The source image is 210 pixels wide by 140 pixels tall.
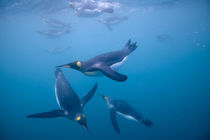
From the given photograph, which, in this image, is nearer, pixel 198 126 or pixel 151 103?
pixel 198 126

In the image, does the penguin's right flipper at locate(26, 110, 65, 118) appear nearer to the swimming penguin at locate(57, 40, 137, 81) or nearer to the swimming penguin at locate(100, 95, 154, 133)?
the swimming penguin at locate(57, 40, 137, 81)

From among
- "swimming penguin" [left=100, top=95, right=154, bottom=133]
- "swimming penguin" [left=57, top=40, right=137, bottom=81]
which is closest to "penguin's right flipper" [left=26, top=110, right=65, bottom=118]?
"swimming penguin" [left=57, top=40, right=137, bottom=81]

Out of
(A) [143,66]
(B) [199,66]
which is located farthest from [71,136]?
(B) [199,66]

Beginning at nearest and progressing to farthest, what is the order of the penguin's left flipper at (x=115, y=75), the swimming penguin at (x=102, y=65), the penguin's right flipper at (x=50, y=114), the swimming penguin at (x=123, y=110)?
the penguin's left flipper at (x=115, y=75) → the swimming penguin at (x=102, y=65) → the penguin's right flipper at (x=50, y=114) → the swimming penguin at (x=123, y=110)

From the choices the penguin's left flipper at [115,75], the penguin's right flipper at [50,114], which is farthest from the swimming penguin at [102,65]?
the penguin's right flipper at [50,114]

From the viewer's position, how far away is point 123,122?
37.3 feet

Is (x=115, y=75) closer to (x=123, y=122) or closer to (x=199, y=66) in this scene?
(x=123, y=122)

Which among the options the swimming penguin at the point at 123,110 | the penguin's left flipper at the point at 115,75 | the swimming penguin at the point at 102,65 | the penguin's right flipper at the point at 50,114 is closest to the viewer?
the penguin's left flipper at the point at 115,75

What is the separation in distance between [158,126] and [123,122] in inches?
103

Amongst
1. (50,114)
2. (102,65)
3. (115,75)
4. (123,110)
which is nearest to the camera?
(115,75)

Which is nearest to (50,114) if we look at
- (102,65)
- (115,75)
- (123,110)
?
(102,65)

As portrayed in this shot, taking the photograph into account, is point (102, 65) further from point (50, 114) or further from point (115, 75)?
point (50, 114)

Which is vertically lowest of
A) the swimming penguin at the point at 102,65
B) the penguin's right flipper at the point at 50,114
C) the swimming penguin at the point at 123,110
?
the swimming penguin at the point at 123,110

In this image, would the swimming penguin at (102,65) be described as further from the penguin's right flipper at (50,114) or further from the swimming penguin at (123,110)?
the swimming penguin at (123,110)
